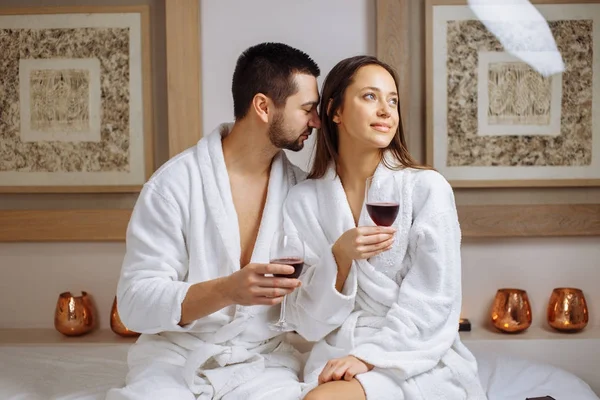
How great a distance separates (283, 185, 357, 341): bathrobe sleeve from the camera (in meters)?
2.13

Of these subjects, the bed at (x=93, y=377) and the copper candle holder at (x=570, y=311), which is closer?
the bed at (x=93, y=377)

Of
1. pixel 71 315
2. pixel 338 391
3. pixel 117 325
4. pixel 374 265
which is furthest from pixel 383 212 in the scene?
pixel 71 315

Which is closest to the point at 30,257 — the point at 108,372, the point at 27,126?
the point at 27,126

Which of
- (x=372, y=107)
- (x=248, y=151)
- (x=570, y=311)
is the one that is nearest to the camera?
(x=372, y=107)

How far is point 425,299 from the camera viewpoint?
2.07 meters

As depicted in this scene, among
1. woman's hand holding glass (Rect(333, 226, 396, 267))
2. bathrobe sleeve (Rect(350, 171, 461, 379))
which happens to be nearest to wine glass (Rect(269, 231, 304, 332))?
woman's hand holding glass (Rect(333, 226, 396, 267))

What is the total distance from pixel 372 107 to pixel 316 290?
1.89 ft

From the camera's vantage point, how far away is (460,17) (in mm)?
3260

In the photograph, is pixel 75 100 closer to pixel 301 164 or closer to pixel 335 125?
pixel 301 164

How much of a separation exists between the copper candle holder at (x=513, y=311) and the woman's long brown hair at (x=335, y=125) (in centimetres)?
115

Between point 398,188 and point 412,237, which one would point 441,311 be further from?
point 398,188

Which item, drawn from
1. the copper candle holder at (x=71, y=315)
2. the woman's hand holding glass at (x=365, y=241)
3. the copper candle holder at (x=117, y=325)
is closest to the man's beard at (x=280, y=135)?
the woman's hand holding glass at (x=365, y=241)

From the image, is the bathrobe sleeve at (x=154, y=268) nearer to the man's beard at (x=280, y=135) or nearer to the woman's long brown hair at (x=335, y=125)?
the man's beard at (x=280, y=135)

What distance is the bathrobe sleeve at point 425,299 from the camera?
2004 millimetres
